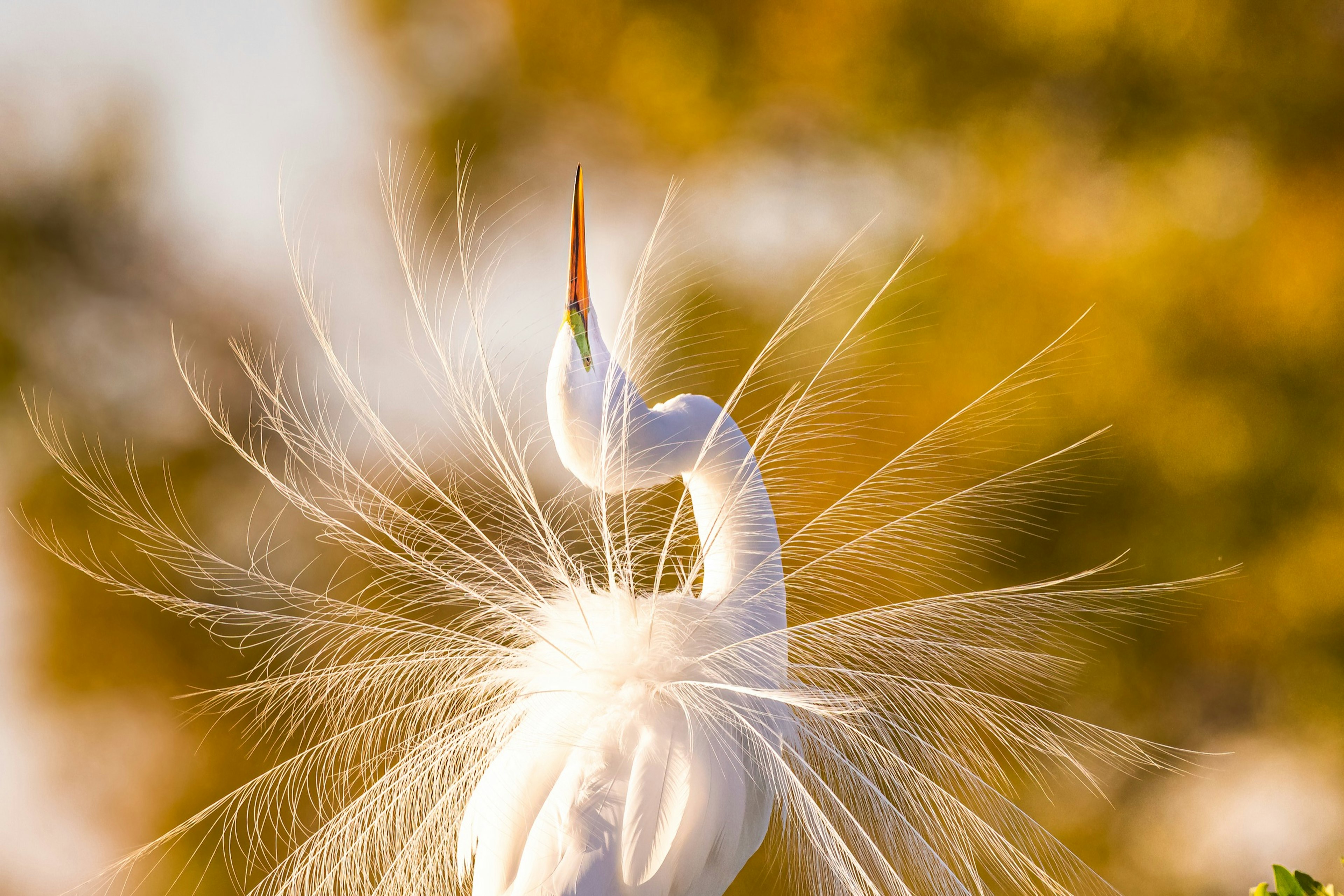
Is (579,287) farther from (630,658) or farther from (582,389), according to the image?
(630,658)

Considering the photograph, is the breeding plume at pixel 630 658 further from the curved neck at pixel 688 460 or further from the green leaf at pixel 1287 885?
the green leaf at pixel 1287 885

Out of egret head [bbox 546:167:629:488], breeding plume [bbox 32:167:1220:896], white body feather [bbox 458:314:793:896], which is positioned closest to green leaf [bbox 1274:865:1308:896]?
breeding plume [bbox 32:167:1220:896]

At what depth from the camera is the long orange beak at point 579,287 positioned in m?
0.94

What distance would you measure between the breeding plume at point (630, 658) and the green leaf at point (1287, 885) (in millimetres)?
182

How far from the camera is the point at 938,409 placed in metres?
2.08

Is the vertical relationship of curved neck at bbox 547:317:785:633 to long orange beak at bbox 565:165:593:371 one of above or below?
below

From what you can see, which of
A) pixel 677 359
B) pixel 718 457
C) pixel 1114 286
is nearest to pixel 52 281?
pixel 677 359

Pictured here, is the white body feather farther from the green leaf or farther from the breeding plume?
the green leaf

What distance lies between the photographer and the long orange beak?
941mm

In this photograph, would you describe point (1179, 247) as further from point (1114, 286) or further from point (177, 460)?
point (177, 460)

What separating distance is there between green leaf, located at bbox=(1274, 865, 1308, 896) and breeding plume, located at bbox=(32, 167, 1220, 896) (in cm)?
18

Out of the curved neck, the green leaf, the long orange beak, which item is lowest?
the green leaf

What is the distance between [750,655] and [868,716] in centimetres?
18

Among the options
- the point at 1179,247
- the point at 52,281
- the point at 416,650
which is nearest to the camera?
the point at 416,650
